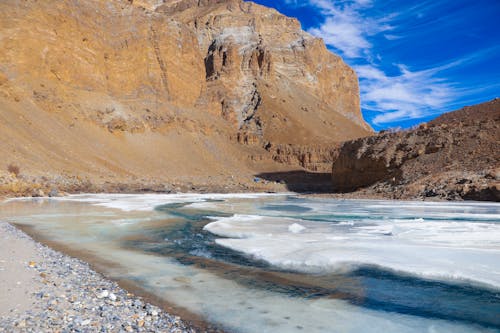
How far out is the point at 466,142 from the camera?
32.1 m

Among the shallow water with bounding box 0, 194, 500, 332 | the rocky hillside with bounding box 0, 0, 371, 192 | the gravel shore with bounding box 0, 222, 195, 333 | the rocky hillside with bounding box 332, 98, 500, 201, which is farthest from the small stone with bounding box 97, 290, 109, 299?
the rocky hillside with bounding box 0, 0, 371, 192

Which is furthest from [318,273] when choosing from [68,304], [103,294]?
[68,304]

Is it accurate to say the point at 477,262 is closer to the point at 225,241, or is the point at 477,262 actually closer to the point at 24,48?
the point at 225,241

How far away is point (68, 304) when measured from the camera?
5.22 metres

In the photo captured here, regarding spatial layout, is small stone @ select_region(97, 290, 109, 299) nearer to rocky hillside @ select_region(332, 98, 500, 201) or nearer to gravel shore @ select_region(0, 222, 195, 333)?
gravel shore @ select_region(0, 222, 195, 333)

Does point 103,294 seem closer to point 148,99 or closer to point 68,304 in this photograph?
point 68,304

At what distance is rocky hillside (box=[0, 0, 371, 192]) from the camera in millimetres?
45531

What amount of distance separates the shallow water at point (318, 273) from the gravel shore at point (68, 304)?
0.64 metres

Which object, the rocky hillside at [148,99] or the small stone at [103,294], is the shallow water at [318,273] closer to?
the small stone at [103,294]

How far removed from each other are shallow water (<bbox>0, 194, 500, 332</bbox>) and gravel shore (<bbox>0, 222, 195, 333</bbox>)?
2.09ft

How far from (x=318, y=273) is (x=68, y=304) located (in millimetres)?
4429

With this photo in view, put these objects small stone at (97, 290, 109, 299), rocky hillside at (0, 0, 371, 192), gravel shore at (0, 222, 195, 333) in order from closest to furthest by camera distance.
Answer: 1. gravel shore at (0, 222, 195, 333)
2. small stone at (97, 290, 109, 299)
3. rocky hillside at (0, 0, 371, 192)

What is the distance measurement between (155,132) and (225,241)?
176 ft

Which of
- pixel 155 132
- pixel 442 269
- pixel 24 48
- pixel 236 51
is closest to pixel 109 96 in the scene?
pixel 155 132
